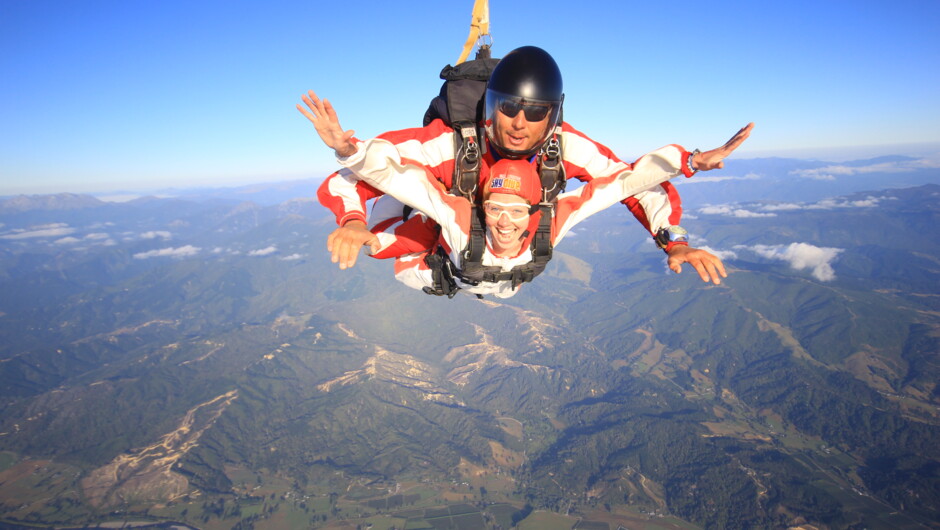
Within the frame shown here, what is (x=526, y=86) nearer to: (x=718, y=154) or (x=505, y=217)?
(x=505, y=217)

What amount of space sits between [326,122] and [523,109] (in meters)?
1.67

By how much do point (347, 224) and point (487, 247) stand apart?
1393 mm

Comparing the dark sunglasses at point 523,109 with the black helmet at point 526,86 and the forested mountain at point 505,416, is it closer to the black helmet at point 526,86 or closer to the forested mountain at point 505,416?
the black helmet at point 526,86

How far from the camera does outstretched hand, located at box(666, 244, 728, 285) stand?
3.67 meters

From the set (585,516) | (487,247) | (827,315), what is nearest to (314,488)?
(585,516)

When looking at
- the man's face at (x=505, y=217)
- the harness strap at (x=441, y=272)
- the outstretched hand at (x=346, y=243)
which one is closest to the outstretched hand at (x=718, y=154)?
the man's face at (x=505, y=217)

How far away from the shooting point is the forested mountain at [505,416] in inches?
3519

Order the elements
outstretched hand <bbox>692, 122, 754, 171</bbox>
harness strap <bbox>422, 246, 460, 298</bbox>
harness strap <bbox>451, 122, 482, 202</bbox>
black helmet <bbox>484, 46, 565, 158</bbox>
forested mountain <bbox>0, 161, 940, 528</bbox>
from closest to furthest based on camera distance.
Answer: outstretched hand <bbox>692, 122, 754, 171</bbox> < black helmet <bbox>484, 46, 565, 158</bbox> < harness strap <bbox>451, 122, 482, 202</bbox> < harness strap <bbox>422, 246, 460, 298</bbox> < forested mountain <bbox>0, 161, 940, 528</bbox>

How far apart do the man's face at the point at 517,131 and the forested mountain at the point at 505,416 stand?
181 feet

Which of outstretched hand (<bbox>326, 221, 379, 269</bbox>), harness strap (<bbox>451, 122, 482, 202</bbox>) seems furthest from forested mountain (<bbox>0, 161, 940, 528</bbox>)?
outstretched hand (<bbox>326, 221, 379, 269</bbox>)

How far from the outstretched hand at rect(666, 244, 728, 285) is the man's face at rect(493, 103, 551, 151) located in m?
1.80

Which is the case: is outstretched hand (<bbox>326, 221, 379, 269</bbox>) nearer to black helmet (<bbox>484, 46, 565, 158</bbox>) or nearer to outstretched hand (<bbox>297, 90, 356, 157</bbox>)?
outstretched hand (<bbox>297, 90, 356, 157</bbox>)

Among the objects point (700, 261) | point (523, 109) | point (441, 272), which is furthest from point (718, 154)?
point (441, 272)

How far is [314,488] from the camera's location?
99250 millimetres
